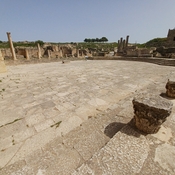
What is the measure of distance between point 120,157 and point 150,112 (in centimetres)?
71

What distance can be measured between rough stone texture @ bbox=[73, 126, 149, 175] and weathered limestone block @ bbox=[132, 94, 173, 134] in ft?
0.60

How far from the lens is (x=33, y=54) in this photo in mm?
27500

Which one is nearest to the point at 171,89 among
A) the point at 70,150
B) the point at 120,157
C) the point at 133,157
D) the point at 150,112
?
the point at 150,112

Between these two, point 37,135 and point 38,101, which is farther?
point 38,101

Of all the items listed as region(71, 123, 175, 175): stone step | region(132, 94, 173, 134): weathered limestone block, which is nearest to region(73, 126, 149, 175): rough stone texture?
region(71, 123, 175, 175): stone step

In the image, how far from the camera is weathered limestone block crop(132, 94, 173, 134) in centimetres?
134

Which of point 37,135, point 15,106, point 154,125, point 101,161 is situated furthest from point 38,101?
point 154,125

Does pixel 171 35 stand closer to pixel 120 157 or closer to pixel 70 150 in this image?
pixel 120 157

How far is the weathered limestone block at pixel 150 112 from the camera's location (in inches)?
52.9

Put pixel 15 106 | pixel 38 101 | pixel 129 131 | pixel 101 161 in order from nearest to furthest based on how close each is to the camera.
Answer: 1. pixel 101 161
2. pixel 129 131
3. pixel 15 106
4. pixel 38 101

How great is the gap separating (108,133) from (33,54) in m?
31.3

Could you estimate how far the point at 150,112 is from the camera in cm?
140

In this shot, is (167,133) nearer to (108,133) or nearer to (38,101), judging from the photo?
(108,133)

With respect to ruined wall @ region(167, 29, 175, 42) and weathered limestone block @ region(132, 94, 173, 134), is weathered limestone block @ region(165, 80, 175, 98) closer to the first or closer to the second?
weathered limestone block @ region(132, 94, 173, 134)
